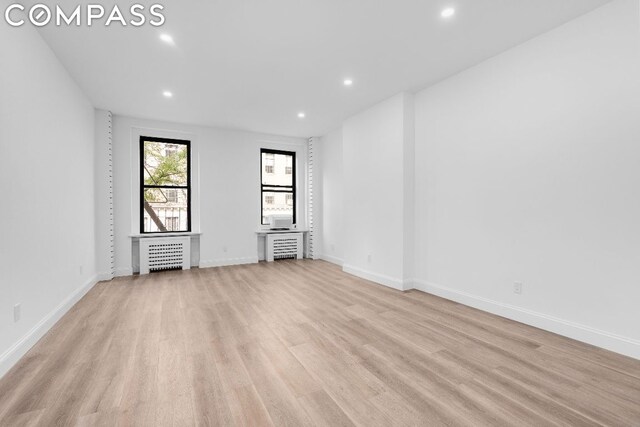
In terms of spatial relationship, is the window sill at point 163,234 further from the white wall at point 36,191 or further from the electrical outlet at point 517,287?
the electrical outlet at point 517,287

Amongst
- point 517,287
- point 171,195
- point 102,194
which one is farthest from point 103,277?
point 517,287

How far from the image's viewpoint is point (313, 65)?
3285 mm

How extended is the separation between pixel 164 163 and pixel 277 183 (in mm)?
2306

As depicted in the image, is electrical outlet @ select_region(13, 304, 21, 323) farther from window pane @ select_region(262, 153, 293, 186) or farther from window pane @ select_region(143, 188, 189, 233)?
window pane @ select_region(262, 153, 293, 186)

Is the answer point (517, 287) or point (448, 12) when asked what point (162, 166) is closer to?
point (448, 12)

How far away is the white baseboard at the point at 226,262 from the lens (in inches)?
221

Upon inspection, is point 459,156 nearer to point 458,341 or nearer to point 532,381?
point 458,341

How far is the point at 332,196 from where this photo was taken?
6207 millimetres

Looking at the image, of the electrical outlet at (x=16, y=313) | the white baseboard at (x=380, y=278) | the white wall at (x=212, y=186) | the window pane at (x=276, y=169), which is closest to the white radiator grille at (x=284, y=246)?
the white wall at (x=212, y=186)

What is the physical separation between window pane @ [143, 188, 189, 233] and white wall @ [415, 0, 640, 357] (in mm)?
4682

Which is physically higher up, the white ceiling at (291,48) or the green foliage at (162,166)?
the white ceiling at (291,48)

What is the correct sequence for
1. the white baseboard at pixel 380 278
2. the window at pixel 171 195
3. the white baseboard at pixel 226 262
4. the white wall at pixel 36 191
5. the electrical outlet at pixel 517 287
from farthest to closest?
the white baseboard at pixel 226 262, the window at pixel 171 195, the white baseboard at pixel 380 278, the electrical outlet at pixel 517 287, the white wall at pixel 36 191

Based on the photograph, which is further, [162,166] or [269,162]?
[269,162]

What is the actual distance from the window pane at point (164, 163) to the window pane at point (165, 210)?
0.19 metres
